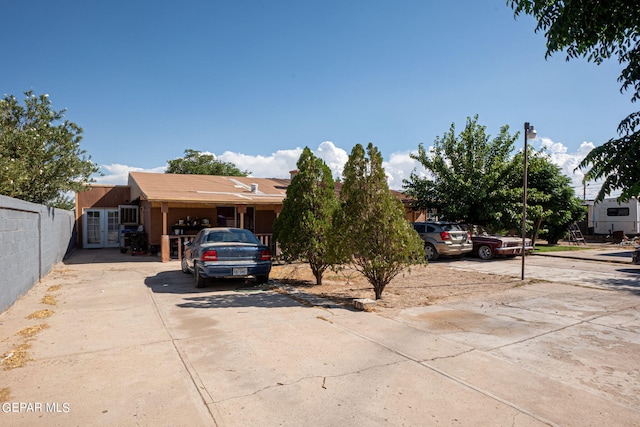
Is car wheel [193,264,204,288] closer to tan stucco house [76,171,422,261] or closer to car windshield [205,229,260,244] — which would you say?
car windshield [205,229,260,244]

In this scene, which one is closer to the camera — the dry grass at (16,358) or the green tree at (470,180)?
the dry grass at (16,358)

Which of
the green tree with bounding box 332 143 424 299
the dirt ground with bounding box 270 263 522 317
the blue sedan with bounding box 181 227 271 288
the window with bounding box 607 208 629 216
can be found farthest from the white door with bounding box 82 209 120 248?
the window with bounding box 607 208 629 216

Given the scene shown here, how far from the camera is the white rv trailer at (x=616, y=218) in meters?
26.9

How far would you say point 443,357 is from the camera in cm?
452

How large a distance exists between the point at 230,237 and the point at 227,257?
92 cm

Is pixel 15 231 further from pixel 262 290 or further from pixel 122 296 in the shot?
pixel 262 290

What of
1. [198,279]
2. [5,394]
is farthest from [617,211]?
[5,394]

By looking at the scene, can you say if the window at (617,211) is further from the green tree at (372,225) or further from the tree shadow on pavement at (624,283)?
the green tree at (372,225)

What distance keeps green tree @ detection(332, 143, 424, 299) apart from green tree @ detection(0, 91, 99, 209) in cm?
939

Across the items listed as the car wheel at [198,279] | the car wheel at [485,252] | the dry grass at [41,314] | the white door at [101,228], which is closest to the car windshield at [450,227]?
the car wheel at [485,252]

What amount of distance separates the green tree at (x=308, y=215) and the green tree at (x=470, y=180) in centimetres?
1036

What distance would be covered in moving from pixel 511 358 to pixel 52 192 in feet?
47.9

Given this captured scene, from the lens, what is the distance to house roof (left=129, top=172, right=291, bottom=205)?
49.3ft

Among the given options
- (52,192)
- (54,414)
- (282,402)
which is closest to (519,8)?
(282,402)
